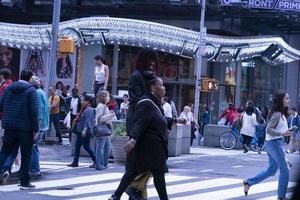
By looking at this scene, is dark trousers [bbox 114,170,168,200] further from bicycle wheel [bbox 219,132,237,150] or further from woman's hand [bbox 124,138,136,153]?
bicycle wheel [bbox 219,132,237,150]

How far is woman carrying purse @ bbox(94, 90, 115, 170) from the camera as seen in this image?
13492mm

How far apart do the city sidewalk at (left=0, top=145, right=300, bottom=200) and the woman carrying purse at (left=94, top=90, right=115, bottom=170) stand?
0.21 metres

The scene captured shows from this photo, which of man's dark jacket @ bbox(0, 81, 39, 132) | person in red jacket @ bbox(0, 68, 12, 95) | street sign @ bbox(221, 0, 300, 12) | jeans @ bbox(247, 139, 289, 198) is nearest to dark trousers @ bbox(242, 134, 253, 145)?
person in red jacket @ bbox(0, 68, 12, 95)

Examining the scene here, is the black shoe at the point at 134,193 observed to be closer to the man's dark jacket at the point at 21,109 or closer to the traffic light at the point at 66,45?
the man's dark jacket at the point at 21,109

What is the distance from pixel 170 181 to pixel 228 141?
39.3ft

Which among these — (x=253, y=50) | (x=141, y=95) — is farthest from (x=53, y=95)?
(x=253, y=50)

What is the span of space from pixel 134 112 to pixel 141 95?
0.24 meters

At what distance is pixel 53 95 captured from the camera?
20281 millimetres

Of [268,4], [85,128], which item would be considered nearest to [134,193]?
[85,128]

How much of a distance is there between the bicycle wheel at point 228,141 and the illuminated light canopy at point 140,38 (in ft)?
24.7

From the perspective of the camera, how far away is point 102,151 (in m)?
13.5

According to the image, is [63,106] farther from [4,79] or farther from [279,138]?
[279,138]

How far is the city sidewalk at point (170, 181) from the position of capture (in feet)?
33.2

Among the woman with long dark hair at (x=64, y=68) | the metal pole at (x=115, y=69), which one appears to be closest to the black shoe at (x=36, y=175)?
the metal pole at (x=115, y=69)
